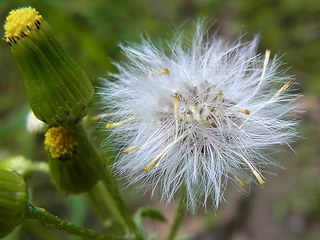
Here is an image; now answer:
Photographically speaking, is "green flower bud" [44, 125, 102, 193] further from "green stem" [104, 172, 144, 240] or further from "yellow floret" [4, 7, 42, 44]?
"yellow floret" [4, 7, 42, 44]

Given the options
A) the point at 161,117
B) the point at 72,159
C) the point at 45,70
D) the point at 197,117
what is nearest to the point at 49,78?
the point at 45,70

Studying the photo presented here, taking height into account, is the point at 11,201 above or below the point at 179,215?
above

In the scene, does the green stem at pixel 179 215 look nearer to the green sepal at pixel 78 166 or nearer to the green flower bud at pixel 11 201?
the green sepal at pixel 78 166

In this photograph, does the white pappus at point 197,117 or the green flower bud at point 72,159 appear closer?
the white pappus at point 197,117

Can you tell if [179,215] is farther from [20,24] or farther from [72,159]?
[20,24]

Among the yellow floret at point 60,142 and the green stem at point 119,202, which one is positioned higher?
the yellow floret at point 60,142

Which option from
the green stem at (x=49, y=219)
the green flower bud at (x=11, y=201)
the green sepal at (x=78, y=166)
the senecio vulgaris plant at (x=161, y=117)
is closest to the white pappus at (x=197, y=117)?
the senecio vulgaris plant at (x=161, y=117)

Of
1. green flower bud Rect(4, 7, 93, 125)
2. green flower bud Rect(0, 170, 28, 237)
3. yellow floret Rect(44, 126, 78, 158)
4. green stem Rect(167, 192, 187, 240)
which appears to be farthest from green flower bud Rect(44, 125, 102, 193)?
green stem Rect(167, 192, 187, 240)

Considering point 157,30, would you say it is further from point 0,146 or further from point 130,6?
point 0,146
